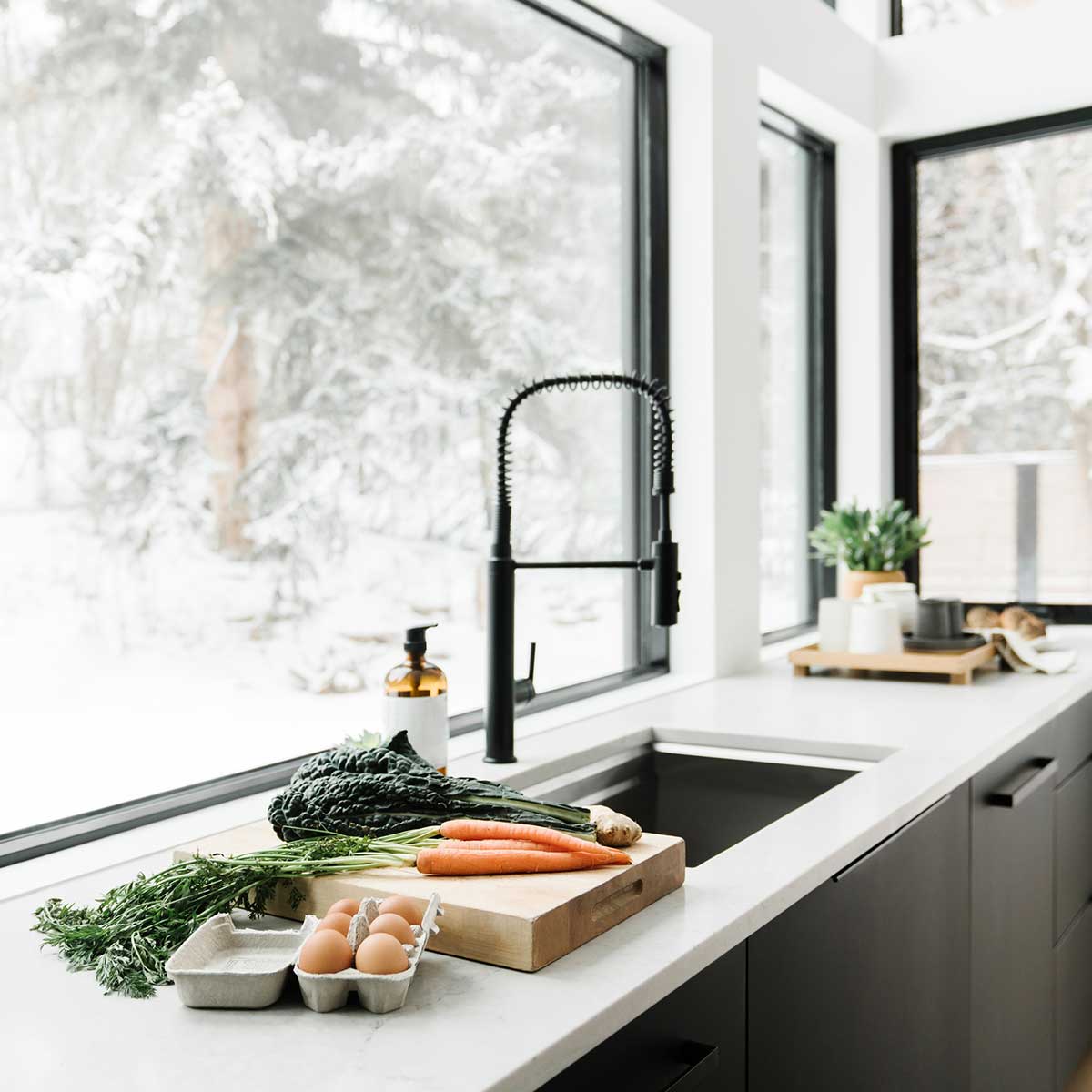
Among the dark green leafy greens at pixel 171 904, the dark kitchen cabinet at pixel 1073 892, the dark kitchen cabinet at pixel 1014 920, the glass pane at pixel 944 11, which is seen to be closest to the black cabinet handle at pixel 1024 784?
the dark kitchen cabinet at pixel 1014 920

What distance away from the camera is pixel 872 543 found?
2.80 meters

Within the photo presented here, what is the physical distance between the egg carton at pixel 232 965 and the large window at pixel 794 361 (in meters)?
2.33

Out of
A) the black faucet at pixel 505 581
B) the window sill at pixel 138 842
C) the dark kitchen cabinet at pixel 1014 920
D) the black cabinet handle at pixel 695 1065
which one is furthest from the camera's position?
the dark kitchen cabinet at pixel 1014 920

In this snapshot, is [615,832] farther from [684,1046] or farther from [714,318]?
[714,318]

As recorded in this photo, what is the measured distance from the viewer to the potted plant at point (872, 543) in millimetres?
2783

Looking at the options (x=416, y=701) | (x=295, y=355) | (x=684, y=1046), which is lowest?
(x=684, y=1046)

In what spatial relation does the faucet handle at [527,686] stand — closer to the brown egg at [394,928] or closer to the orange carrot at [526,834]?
the orange carrot at [526,834]

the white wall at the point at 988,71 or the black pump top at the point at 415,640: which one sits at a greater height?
the white wall at the point at 988,71

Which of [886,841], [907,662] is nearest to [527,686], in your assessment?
[886,841]

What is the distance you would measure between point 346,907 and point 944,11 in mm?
3300

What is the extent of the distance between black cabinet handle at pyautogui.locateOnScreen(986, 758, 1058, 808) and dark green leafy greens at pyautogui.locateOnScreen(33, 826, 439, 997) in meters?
1.09

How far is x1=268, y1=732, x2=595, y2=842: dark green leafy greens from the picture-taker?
113 cm

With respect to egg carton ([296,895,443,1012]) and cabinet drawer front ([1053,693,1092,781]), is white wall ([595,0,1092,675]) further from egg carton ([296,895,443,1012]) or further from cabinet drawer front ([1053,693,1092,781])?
egg carton ([296,895,443,1012])

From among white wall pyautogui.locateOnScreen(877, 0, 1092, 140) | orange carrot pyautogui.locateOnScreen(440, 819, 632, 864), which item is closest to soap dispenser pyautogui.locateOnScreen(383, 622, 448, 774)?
orange carrot pyautogui.locateOnScreen(440, 819, 632, 864)
